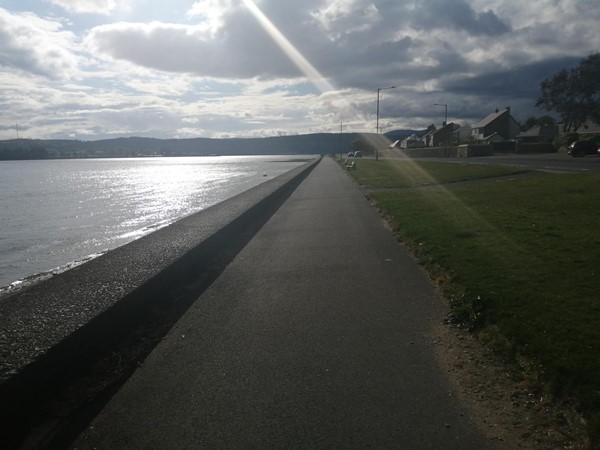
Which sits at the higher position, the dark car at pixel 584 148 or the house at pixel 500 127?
the house at pixel 500 127

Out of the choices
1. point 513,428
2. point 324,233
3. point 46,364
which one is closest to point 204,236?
point 324,233

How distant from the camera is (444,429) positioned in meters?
3.45

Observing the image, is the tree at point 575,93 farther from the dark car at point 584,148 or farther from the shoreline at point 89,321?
the shoreline at point 89,321

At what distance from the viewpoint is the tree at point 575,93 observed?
88.6m

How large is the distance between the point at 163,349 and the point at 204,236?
18.0ft

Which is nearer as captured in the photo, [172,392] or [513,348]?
[172,392]

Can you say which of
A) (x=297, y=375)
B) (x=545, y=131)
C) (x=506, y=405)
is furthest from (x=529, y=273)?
(x=545, y=131)

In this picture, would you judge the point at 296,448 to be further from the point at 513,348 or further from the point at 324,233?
the point at 324,233

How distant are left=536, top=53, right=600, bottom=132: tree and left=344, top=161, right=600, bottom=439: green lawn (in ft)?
287

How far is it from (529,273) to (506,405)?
11.8 feet

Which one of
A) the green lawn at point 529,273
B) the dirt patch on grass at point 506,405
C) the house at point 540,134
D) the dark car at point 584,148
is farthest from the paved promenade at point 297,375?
the house at point 540,134

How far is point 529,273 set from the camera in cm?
689

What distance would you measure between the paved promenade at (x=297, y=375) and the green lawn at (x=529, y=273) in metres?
0.58

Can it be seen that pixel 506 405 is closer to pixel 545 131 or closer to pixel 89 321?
pixel 89 321
